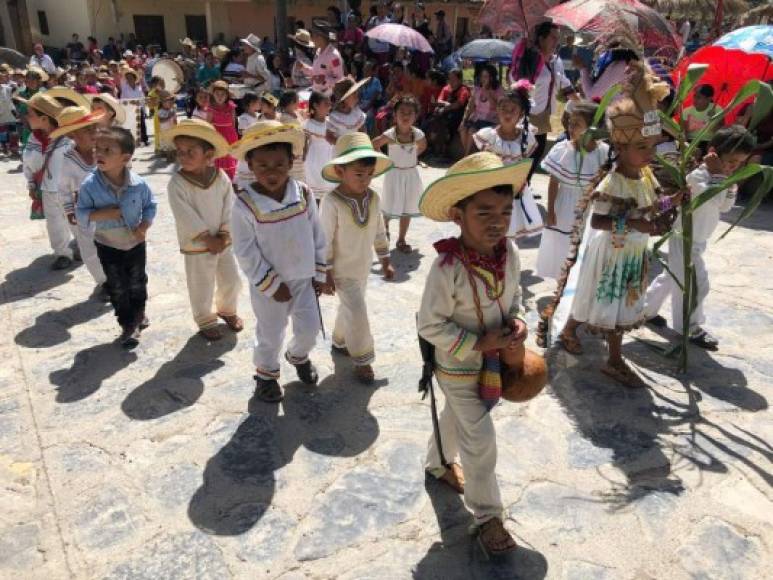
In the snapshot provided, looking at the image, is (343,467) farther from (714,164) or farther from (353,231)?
(714,164)

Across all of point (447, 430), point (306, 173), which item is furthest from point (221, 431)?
point (306, 173)

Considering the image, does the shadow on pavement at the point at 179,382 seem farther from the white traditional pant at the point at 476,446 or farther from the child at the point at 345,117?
the child at the point at 345,117

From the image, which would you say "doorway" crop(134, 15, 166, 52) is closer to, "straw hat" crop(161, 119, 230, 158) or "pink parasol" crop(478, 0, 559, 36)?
"pink parasol" crop(478, 0, 559, 36)

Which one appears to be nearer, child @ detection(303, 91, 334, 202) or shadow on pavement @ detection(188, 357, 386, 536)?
shadow on pavement @ detection(188, 357, 386, 536)

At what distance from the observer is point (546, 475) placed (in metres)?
3.27

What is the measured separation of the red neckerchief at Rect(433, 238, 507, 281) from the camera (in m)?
2.56

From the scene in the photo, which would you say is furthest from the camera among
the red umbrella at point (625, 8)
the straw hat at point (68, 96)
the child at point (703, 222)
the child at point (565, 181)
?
the red umbrella at point (625, 8)

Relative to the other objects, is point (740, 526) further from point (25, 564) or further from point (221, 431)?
point (25, 564)

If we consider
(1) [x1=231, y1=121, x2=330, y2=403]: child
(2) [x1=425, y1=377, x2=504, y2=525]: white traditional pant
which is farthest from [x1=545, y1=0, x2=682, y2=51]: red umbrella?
(2) [x1=425, y1=377, x2=504, y2=525]: white traditional pant

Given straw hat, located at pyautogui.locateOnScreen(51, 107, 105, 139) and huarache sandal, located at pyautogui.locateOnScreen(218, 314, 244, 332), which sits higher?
straw hat, located at pyautogui.locateOnScreen(51, 107, 105, 139)

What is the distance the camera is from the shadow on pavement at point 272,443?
9.87 feet

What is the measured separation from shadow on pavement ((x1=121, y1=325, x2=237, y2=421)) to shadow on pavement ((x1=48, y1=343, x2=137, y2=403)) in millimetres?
300

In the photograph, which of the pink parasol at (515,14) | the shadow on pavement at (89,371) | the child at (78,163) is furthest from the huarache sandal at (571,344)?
the pink parasol at (515,14)

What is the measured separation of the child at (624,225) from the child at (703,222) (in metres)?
0.60
